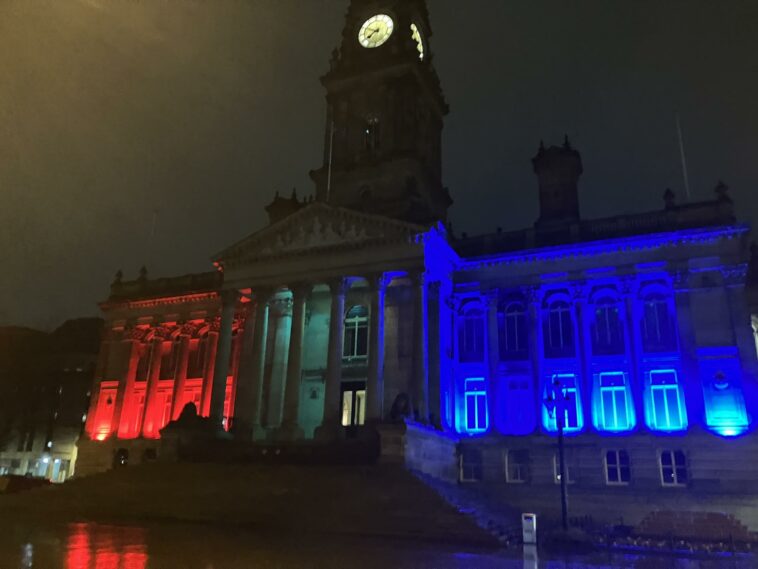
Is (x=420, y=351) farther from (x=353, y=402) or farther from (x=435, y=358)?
(x=353, y=402)

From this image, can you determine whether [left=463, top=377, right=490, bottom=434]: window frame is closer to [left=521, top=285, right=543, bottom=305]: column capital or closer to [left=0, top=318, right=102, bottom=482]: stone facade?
[left=521, top=285, right=543, bottom=305]: column capital

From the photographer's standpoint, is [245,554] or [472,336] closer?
[245,554]

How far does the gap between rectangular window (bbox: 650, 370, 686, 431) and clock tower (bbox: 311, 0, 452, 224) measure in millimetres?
17733

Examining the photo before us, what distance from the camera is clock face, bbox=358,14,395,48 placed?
46.4 m

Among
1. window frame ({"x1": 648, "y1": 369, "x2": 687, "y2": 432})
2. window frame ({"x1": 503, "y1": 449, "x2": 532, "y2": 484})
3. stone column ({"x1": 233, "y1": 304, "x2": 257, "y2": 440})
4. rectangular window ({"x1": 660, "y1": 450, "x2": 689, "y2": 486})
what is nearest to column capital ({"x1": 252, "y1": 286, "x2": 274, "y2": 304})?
stone column ({"x1": 233, "y1": 304, "x2": 257, "y2": 440})

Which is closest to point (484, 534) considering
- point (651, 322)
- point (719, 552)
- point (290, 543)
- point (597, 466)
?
point (290, 543)

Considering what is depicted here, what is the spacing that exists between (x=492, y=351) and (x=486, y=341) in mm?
743

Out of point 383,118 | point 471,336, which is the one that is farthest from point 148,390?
point 383,118

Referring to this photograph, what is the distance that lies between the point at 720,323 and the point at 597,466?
9952 mm

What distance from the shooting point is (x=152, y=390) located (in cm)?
4459

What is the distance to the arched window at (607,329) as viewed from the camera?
3416 centimetres

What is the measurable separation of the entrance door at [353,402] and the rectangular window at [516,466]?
29.1 feet

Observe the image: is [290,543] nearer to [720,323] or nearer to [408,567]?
[408,567]

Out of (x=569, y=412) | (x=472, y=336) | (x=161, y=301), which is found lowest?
(x=569, y=412)
